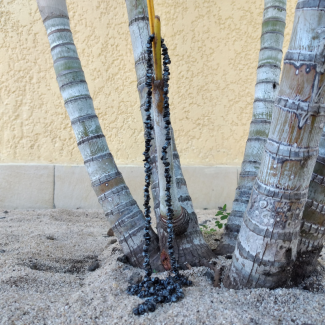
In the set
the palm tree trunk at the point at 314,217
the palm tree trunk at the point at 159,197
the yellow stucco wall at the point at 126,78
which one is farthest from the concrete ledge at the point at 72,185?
the palm tree trunk at the point at 314,217

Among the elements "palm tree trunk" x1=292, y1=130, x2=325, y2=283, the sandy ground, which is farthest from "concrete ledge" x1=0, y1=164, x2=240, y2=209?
"palm tree trunk" x1=292, y1=130, x2=325, y2=283

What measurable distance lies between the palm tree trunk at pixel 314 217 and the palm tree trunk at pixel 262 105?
69 centimetres

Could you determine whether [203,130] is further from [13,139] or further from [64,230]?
[13,139]

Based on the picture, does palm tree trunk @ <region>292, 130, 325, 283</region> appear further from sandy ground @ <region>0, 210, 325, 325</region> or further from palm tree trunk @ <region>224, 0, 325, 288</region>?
sandy ground @ <region>0, 210, 325, 325</region>

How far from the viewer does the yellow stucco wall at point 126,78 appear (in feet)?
12.2

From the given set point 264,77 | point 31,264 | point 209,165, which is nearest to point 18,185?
point 31,264

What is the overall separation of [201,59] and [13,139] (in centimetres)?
239

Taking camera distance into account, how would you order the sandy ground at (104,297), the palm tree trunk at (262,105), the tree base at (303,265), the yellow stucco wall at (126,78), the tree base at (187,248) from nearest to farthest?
the sandy ground at (104,297) → the tree base at (303,265) → the tree base at (187,248) → the palm tree trunk at (262,105) → the yellow stucco wall at (126,78)

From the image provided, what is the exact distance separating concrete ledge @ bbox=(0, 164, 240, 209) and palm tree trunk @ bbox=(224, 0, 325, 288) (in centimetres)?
236

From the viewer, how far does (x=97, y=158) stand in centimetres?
189

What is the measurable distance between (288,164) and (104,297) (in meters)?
1.03

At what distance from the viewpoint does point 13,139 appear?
3826mm

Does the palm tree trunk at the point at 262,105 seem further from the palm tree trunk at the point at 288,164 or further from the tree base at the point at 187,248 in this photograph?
the palm tree trunk at the point at 288,164

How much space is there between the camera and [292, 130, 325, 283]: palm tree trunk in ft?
4.61
